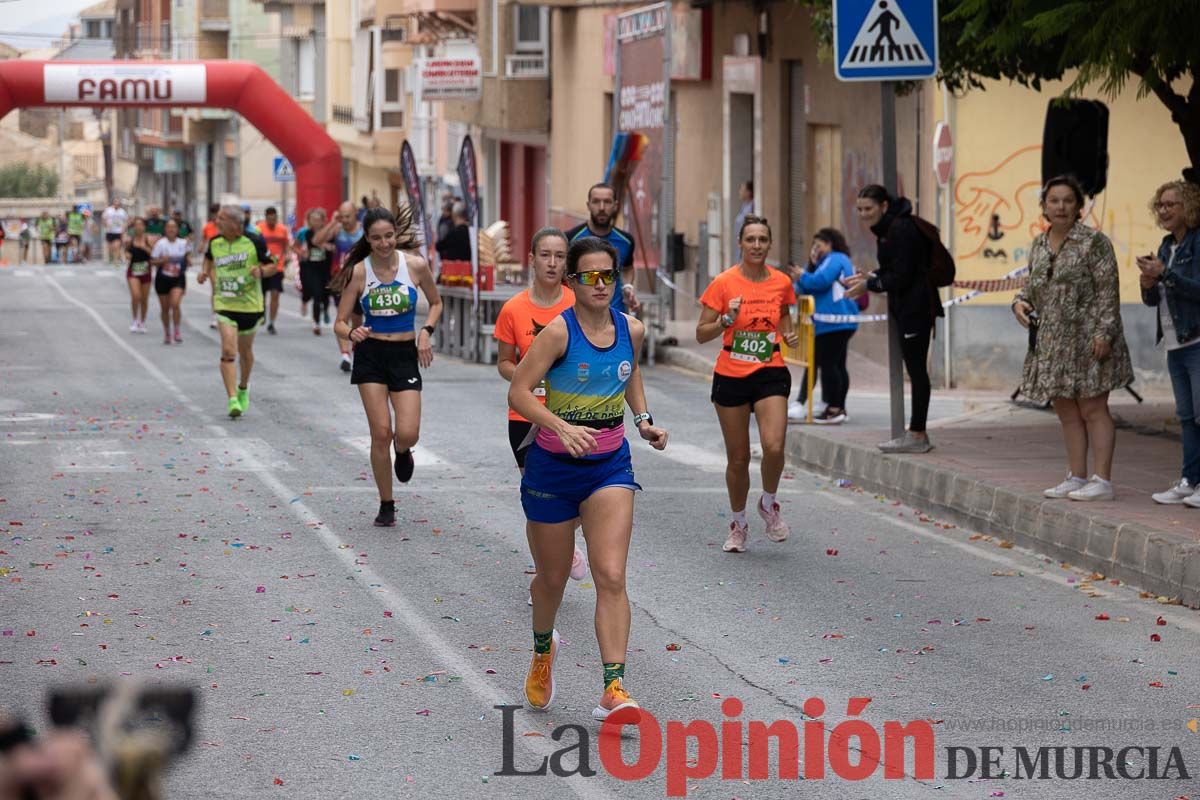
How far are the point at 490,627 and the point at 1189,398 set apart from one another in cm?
438

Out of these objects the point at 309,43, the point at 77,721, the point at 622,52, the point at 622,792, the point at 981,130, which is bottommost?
the point at 622,792

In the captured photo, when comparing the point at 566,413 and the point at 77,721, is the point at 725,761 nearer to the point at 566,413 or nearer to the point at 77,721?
the point at 566,413

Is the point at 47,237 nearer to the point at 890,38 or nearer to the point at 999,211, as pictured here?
the point at 999,211

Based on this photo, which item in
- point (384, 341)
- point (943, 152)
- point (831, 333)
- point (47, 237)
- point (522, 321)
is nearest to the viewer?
point (522, 321)

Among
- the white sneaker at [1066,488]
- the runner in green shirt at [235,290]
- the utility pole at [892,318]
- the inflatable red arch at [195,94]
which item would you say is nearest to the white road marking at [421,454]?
the runner in green shirt at [235,290]

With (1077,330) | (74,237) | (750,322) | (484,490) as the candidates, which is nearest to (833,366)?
(484,490)

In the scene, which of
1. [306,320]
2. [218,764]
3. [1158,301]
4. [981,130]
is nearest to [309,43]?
[306,320]

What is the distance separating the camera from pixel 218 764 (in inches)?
247

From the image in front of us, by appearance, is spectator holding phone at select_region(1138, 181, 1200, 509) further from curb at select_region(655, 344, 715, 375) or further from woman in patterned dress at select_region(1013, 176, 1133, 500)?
curb at select_region(655, 344, 715, 375)

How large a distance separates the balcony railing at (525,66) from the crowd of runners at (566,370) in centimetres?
2175

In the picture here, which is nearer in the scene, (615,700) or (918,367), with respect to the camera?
(615,700)

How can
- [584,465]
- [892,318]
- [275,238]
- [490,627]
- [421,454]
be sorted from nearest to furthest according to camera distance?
[584,465]
[490,627]
[892,318]
[421,454]
[275,238]

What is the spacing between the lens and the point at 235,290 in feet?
56.1

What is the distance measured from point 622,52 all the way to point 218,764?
24300 millimetres
